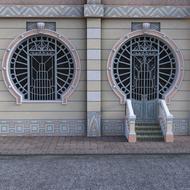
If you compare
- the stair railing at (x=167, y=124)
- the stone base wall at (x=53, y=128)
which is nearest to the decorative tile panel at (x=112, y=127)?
the stone base wall at (x=53, y=128)

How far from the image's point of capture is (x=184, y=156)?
923cm

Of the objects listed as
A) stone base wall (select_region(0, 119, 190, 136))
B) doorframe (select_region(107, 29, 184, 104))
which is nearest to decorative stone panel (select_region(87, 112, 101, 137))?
stone base wall (select_region(0, 119, 190, 136))

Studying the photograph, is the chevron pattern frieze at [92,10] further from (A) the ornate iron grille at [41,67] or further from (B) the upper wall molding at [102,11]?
(A) the ornate iron grille at [41,67]

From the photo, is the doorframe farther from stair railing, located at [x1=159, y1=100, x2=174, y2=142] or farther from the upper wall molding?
stair railing, located at [x1=159, y1=100, x2=174, y2=142]

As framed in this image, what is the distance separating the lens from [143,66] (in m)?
11.9

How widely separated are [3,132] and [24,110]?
3.02 ft

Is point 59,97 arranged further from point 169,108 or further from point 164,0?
point 164,0

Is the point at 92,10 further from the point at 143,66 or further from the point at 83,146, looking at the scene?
the point at 83,146

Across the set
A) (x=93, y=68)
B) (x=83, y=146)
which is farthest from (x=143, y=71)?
(x=83, y=146)

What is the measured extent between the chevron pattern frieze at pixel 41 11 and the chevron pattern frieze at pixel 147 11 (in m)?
0.96

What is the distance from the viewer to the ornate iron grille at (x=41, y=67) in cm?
1181

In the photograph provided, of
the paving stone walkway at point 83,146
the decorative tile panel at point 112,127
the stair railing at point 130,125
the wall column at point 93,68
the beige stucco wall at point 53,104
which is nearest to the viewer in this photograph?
the paving stone walkway at point 83,146

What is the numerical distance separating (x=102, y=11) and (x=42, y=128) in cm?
395

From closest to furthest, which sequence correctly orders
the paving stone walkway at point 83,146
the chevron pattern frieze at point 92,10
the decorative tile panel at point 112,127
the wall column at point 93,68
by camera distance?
the paving stone walkway at point 83,146 → the chevron pattern frieze at point 92,10 → the wall column at point 93,68 → the decorative tile panel at point 112,127
